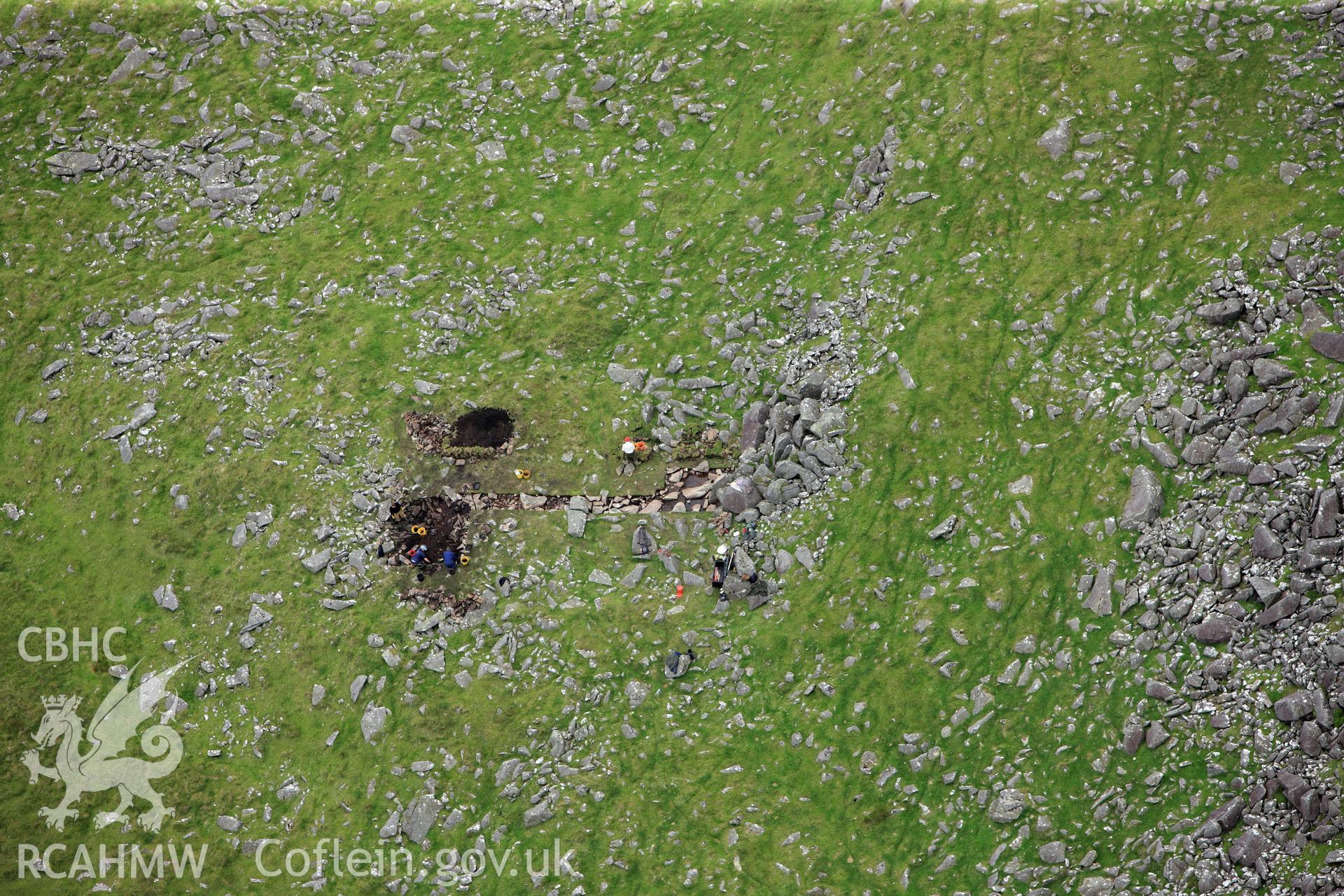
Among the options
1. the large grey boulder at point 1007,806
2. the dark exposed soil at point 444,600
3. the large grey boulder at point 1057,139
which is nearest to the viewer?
the large grey boulder at point 1007,806

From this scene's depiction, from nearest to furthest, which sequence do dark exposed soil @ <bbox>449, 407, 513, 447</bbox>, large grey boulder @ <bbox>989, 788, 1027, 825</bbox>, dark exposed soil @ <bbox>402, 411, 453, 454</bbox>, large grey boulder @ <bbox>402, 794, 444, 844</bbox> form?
1. large grey boulder @ <bbox>989, 788, 1027, 825</bbox>
2. large grey boulder @ <bbox>402, 794, 444, 844</bbox>
3. dark exposed soil @ <bbox>402, 411, 453, 454</bbox>
4. dark exposed soil @ <bbox>449, 407, 513, 447</bbox>

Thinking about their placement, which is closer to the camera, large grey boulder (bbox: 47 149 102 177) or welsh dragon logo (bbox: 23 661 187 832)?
welsh dragon logo (bbox: 23 661 187 832)

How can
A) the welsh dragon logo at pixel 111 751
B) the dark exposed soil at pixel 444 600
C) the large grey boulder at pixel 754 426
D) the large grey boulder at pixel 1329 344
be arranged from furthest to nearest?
the large grey boulder at pixel 754 426 < the dark exposed soil at pixel 444 600 < the welsh dragon logo at pixel 111 751 < the large grey boulder at pixel 1329 344

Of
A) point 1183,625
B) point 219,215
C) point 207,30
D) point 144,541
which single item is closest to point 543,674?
point 144,541

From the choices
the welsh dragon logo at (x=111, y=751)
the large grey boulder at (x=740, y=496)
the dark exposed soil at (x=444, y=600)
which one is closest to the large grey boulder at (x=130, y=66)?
the welsh dragon logo at (x=111, y=751)

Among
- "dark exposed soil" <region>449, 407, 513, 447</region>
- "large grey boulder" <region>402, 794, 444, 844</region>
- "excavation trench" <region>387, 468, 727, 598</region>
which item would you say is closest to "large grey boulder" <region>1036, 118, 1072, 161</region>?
"excavation trench" <region>387, 468, 727, 598</region>

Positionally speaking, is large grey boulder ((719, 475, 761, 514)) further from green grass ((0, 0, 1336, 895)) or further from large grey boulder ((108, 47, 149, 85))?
large grey boulder ((108, 47, 149, 85))

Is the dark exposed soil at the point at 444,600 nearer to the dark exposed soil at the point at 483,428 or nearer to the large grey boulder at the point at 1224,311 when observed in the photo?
the dark exposed soil at the point at 483,428
